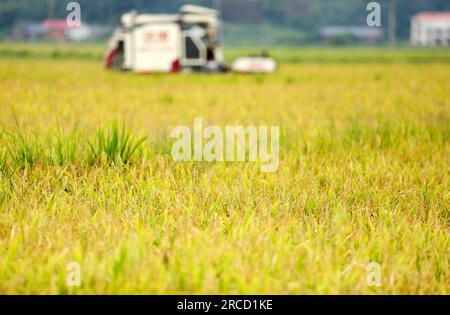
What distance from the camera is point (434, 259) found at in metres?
2.59

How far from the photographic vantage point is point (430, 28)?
10412cm

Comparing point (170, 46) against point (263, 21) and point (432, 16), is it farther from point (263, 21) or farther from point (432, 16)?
point (432, 16)

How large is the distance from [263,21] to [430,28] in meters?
28.7

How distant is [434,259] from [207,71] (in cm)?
1556

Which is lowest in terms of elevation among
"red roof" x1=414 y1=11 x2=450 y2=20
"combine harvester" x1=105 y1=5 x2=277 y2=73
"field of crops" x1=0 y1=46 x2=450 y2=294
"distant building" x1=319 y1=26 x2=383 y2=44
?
"field of crops" x1=0 y1=46 x2=450 y2=294

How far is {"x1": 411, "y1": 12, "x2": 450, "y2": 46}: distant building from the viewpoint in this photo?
102 meters

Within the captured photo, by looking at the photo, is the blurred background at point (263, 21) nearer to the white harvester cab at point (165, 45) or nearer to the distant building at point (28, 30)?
the distant building at point (28, 30)

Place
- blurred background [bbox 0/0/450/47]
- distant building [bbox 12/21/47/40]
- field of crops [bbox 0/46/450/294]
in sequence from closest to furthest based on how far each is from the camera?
field of crops [bbox 0/46/450/294] < blurred background [bbox 0/0/450/47] < distant building [bbox 12/21/47/40]

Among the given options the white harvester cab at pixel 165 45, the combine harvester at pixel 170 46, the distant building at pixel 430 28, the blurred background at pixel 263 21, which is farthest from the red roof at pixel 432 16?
the white harvester cab at pixel 165 45

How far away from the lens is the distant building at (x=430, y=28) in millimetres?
101750

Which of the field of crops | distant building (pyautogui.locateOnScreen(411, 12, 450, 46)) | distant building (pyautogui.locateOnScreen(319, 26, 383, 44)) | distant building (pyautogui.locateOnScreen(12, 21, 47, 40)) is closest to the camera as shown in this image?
the field of crops

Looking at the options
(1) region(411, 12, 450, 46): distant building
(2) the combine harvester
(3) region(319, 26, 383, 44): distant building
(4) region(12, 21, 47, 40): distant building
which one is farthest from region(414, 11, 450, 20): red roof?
(2) the combine harvester

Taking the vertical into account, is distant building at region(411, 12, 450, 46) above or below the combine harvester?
above

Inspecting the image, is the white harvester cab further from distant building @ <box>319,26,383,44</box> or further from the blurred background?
distant building @ <box>319,26,383,44</box>
